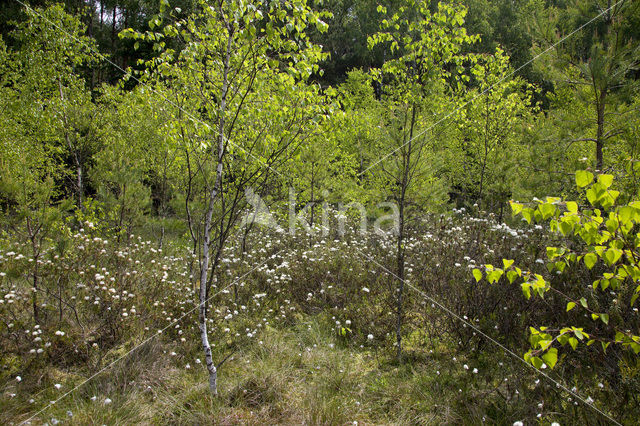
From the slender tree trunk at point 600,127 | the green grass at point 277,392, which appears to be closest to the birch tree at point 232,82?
the green grass at point 277,392

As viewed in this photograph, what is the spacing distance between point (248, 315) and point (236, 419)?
8.51 feet

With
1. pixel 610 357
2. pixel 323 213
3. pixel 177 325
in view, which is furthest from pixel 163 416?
pixel 323 213

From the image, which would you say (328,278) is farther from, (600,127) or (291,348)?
(600,127)

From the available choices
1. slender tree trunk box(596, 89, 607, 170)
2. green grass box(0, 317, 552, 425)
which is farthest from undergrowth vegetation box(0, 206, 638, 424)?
slender tree trunk box(596, 89, 607, 170)

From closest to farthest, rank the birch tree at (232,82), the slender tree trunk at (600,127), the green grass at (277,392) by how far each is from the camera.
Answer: the birch tree at (232,82) → the green grass at (277,392) → the slender tree trunk at (600,127)

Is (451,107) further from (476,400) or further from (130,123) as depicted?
(130,123)

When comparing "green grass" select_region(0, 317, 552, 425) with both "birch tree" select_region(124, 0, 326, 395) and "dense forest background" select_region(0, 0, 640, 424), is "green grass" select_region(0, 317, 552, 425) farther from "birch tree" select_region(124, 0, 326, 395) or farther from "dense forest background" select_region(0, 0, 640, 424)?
"birch tree" select_region(124, 0, 326, 395)

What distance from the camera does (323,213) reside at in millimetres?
10734

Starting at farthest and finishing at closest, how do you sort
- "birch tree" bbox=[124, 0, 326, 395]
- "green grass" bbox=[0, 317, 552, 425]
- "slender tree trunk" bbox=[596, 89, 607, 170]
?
1. "slender tree trunk" bbox=[596, 89, 607, 170]
2. "green grass" bbox=[0, 317, 552, 425]
3. "birch tree" bbox=[124, 0, 326, 395]

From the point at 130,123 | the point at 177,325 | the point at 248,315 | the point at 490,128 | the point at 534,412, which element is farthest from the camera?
the point at 490,128

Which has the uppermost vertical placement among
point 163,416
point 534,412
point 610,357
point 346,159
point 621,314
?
point 346,159

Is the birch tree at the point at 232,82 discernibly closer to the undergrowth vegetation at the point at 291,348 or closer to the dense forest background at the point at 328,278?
the dense forest background at the point at 328,278

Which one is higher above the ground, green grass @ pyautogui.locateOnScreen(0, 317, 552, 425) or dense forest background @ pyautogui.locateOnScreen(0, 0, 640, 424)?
dense forest background @ pyautogui.locateOnScreen(0, 0, 640, 424)

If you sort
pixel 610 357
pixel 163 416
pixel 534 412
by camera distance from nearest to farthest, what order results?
pixel 534 412, pixel 163 416, pixel 610 357
